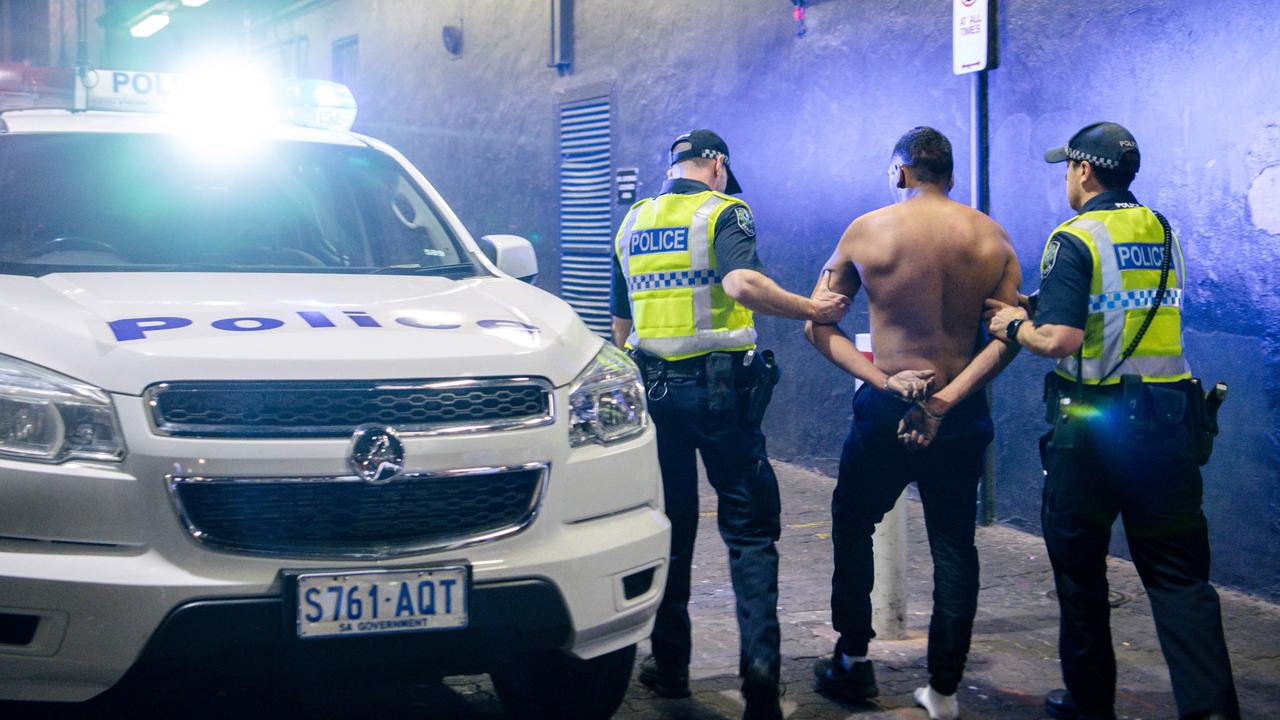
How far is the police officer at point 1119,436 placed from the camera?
4.03 meters

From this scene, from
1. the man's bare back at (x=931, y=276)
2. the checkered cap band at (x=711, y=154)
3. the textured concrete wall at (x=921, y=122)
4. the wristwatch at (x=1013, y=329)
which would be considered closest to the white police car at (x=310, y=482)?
the checkered cap band at (x=711, y=154)

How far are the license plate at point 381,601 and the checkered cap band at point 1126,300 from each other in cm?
206

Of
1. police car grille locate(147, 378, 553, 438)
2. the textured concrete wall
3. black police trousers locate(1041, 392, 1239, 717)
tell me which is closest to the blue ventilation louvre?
the textured concrete wall

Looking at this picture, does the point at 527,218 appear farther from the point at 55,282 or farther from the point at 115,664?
the point at 115,664

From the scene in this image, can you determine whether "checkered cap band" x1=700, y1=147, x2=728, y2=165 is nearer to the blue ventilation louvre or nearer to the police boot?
the police boot

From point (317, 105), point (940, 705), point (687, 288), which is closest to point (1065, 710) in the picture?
point (940, 705)

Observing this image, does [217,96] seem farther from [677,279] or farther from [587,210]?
[587,210]

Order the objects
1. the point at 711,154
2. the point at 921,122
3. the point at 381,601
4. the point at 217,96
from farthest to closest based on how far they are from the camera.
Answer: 1. the point at 921,122
2. the point at 217,96
3. the point at 711,154
4. the point at 381,601

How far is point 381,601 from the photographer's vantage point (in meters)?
3.31

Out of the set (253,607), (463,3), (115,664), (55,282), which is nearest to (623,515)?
(253,607)

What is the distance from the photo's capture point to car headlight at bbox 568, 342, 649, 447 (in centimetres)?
372

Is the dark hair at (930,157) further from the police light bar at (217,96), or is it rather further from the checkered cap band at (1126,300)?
the police light bar at (217,96)

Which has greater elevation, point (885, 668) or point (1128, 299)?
point (1128, 299)

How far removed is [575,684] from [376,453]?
1140 millimetres
